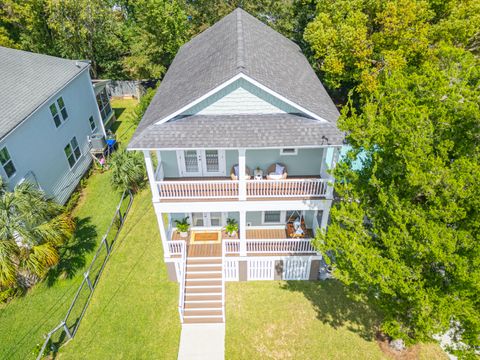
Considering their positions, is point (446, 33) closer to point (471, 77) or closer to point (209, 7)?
point (471, 77)

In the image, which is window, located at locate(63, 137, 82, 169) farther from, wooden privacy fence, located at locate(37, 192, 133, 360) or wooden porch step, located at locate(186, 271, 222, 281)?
wooden porch step, located at locate(186, 271, 222, 281)

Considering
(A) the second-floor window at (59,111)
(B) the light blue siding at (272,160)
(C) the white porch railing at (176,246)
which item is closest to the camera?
(C) the white porch railing at (176,246)

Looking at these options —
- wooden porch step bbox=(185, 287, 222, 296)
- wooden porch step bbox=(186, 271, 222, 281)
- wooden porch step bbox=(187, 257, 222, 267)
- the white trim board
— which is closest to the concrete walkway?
wooden porch step bbox=(185, 287, 222, 296)

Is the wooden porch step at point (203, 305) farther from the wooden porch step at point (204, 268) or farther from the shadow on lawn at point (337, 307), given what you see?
the shadow on lawn at point (337, 307)

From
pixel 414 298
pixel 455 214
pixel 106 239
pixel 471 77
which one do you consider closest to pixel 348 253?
pixel 414 298

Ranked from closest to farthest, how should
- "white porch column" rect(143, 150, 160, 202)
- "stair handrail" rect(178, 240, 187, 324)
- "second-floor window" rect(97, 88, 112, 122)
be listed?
"white porch column" rect(143, 150, 160, 202) < "stair handrail" rect(178, 240, 187, 324) < "second-floor window" rect(97, 88, 112, 122)

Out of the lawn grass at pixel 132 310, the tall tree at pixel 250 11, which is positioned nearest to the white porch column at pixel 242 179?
the lawn grass at pixel 132 310
